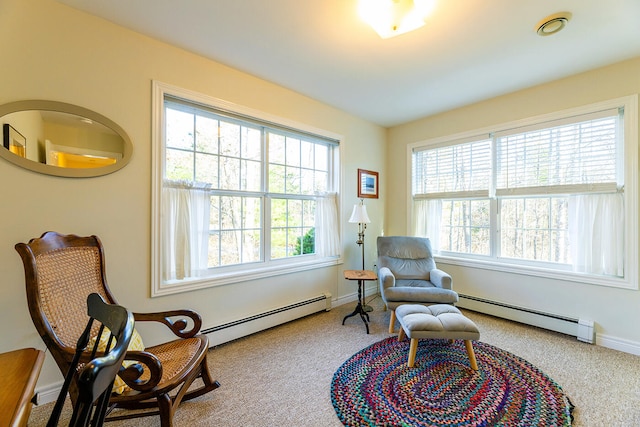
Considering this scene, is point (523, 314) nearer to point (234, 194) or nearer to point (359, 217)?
point (359, 217)

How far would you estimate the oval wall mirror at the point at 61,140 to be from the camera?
1620 mm

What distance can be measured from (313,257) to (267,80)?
82.8 inches

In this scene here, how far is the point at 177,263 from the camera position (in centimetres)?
228

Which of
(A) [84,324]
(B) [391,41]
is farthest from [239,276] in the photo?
(B) [391,41]

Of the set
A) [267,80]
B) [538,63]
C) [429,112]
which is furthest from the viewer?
[429,112]

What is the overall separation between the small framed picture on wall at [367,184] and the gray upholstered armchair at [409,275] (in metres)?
0.78

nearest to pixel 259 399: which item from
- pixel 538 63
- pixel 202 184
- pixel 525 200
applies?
pixel 202 184

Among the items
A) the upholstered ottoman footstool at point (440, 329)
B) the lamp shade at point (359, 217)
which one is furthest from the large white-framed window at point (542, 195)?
the upholstered ottoman footstool at point (440, 329)

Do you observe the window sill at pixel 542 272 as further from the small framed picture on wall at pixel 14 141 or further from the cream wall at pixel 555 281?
the small framed picture on wall at pixel 14 141

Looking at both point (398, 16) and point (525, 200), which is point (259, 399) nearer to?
point (398, 16)

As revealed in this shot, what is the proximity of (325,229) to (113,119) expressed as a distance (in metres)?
2.34

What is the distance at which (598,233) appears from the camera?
8.30 feet

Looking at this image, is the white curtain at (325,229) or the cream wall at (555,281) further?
the white curtain at (325,229)

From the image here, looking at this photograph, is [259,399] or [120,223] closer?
[259,399]
